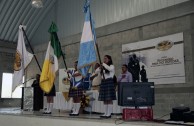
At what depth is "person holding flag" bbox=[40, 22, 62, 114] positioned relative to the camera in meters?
6.32

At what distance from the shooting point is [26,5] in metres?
11.8

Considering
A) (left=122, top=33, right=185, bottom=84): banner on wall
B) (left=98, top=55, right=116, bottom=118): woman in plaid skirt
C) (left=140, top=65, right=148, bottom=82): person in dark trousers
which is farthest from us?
(left=140, top=65, right=148, bottom=82): person in dark trousers

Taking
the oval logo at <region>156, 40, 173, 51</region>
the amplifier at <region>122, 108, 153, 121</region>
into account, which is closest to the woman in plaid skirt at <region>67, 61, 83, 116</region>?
the amplifier at <region>122, 108, 153, 121</region>

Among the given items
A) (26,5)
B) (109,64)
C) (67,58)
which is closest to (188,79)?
(109,64)

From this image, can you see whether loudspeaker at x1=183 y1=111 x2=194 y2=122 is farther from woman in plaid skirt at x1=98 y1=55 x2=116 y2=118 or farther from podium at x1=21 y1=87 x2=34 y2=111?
podium at x1=21 y1=87 x2=34 y2=111

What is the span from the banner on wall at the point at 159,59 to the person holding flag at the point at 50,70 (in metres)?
3.16

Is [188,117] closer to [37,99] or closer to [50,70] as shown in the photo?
[50,70]

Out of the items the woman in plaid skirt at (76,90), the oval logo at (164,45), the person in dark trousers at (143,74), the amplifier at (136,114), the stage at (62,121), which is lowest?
the stage at (62,121)

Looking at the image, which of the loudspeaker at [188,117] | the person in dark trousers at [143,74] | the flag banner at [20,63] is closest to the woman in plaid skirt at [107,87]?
the loudspeaker at [188,117]

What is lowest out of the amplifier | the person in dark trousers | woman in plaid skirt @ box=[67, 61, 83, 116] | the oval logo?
the amplifier

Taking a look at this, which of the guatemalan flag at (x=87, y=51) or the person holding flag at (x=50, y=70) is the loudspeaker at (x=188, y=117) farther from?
the person holding flag at (x=50, y=70)

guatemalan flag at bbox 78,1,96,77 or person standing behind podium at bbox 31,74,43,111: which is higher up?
guatemalan flag at bbox 78,1,96,77

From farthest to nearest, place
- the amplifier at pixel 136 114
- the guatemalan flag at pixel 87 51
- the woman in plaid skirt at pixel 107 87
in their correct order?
the guatemalan flag at pixel 87 51 → the woman in plaid skirt at pixel 107 87 → the amplifier at pixel 136 114

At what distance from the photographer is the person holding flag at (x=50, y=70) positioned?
6320mm
